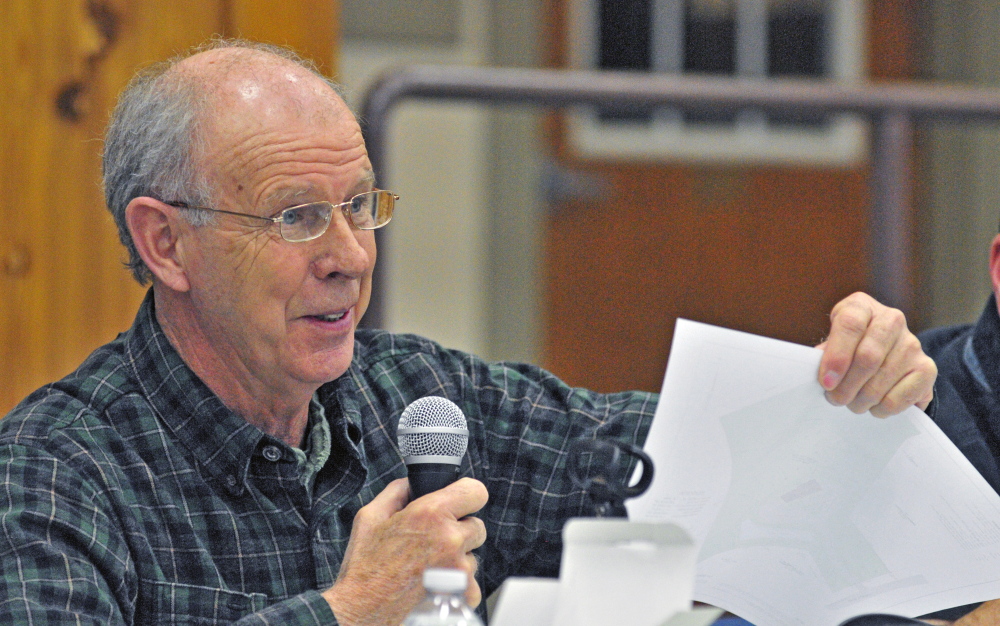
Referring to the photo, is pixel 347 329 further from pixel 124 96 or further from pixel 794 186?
pixel 794 186

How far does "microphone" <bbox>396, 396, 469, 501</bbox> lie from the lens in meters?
1.07

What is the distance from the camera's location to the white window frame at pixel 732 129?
16.0 ft

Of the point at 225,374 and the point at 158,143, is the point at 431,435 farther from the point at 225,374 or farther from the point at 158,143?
the point at 158,143

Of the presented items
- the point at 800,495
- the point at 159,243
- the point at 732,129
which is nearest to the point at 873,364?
the point at 800,495

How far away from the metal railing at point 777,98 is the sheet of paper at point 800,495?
113 centimetres

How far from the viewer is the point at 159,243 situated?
137 cm

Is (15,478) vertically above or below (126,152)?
below

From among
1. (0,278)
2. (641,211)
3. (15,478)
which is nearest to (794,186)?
(641,211)

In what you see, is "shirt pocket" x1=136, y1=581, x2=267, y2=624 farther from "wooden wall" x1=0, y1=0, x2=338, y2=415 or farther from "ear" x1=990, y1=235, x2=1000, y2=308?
"ear" x1=990, y1=235, x2=1000, y2=308

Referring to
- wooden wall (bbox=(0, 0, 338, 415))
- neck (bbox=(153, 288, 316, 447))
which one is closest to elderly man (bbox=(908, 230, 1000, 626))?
neck (bbox=(153, 288, 316, 447))

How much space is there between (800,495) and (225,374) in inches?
26.0

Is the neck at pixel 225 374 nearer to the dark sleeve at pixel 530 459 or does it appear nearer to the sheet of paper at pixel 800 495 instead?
the dark sleeve at pixel 530 459

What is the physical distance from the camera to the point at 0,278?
185 centimetres

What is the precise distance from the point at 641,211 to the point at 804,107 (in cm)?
249
